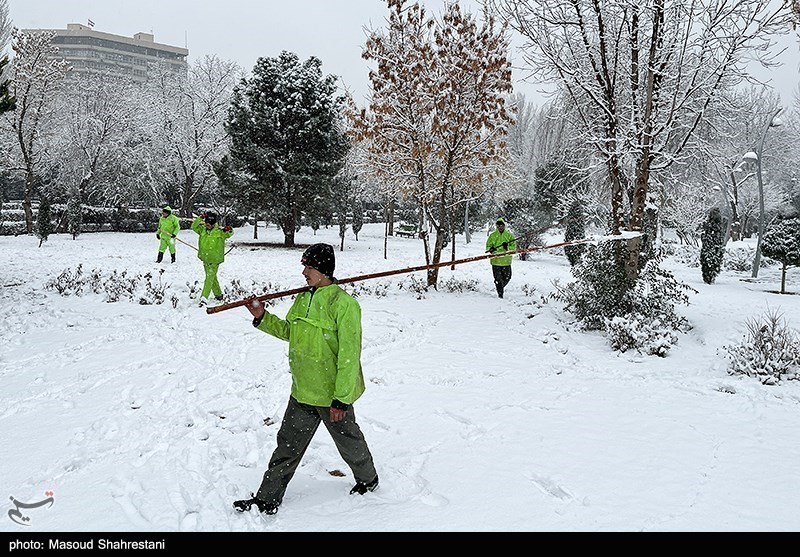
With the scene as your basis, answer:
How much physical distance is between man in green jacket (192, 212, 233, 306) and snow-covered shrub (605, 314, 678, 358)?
767 centimetres

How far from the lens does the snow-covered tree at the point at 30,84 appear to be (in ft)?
81.2

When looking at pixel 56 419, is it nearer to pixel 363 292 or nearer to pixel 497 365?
pixel 497 365

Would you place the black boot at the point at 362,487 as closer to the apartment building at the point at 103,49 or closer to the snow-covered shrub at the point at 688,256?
the snow-covered shrub at the point at 688,256

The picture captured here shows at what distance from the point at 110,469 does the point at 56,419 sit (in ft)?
5.09

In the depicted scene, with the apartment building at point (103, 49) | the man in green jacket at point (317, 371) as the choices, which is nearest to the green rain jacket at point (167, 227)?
the man in green jacket at point (317, 371)

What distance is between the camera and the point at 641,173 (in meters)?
9.62

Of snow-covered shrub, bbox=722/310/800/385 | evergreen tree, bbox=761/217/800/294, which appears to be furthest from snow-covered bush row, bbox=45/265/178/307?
evergreen tree, bbox=761/217/800/294

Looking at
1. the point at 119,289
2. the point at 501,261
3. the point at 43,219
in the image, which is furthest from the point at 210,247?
the point at 43,219

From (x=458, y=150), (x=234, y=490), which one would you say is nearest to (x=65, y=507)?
(x=234, y=490)

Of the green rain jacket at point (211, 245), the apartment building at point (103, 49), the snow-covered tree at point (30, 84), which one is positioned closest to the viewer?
the green rain jacket at point (211, 245)

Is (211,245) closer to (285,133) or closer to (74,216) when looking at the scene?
(285,133)

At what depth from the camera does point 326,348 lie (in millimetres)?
3551

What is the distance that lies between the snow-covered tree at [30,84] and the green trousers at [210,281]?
2012cm

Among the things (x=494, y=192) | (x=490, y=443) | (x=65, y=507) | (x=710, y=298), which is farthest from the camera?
(x=494, y=192)
